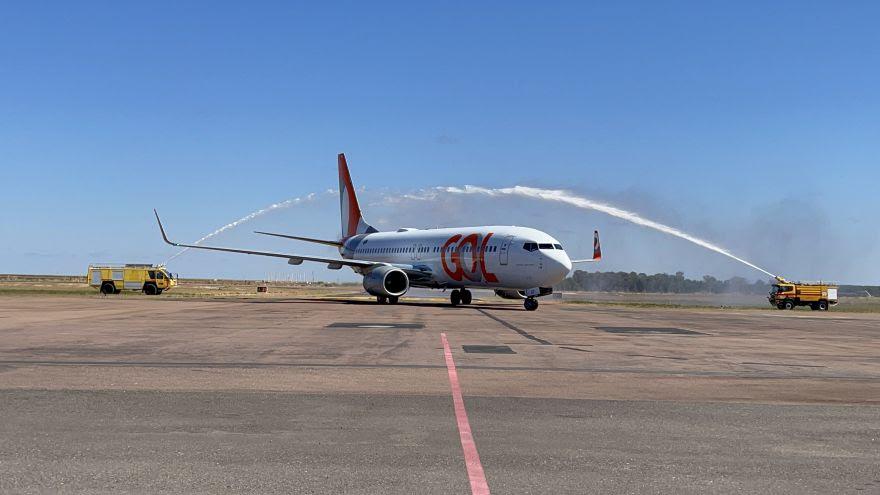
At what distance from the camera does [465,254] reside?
48312mm

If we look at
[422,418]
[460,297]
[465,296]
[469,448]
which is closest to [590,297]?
[465,296]

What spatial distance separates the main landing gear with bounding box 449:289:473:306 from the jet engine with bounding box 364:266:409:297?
3.87 meters

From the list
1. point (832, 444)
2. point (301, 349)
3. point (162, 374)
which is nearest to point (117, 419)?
point (162, 374)

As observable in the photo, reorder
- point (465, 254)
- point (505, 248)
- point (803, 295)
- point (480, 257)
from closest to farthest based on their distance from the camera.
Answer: point (505, 248)
point (480, 257)
point (465, 254)
point (803, 295)

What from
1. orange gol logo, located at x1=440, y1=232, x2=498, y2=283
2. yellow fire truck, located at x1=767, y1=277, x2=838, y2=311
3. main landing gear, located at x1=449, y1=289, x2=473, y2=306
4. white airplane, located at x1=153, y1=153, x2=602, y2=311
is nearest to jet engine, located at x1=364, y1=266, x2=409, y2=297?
white airplane, located at x1=153, y1=153, x2=602, y2=311

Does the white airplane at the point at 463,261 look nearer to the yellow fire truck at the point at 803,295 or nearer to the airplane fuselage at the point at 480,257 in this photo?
the airplane fuselage at the point at 480,257

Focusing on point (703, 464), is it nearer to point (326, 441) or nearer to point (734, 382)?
point (326, 441)

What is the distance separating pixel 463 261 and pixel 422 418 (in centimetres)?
3925

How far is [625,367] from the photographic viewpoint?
15.5 meters

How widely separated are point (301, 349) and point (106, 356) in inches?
157

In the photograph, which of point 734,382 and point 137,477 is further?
point 734,382

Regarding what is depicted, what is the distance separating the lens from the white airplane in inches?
1750

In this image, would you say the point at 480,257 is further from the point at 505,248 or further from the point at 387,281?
the point at 387,281

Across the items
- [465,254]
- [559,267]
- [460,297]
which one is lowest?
[460,297]
